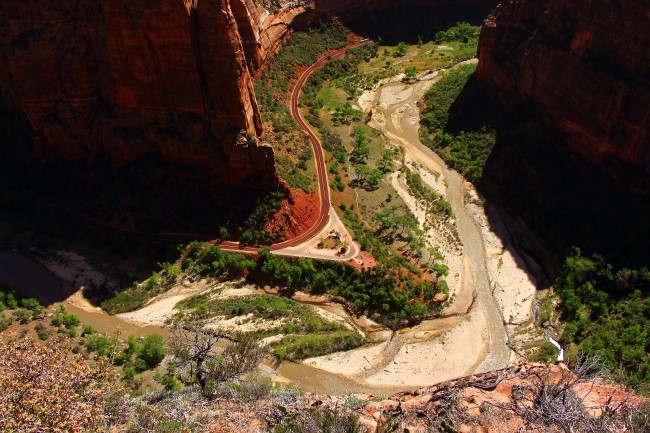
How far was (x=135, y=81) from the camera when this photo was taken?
159 feet

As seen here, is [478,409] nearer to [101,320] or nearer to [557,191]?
[101,320]

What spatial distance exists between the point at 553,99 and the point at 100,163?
48.9 meters

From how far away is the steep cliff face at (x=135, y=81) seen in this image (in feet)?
149

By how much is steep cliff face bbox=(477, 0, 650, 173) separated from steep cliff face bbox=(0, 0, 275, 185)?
32598 millimetres

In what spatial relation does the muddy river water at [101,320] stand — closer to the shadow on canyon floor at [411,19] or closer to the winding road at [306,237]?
the winding road at [306,237]

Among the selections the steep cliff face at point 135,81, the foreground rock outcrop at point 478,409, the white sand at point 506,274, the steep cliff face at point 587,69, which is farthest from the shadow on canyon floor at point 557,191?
the foreground rock outcrop at point 478,409

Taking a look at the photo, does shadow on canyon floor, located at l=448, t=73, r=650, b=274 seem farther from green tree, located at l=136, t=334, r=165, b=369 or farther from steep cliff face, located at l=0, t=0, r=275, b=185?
A: green tree, located at l=136, t=334, r=165, b=369

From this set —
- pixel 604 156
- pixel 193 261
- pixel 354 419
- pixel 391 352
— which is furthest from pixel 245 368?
pixel 604 156

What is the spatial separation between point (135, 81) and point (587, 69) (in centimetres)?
4493

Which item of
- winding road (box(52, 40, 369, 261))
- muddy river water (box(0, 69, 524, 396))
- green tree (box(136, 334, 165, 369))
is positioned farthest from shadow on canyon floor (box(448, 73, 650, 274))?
green tree (box(136, 334, 165, 369))

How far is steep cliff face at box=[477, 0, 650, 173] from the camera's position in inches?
1949

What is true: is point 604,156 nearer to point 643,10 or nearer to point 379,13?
point 643,10

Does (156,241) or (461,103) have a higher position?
(461,103)

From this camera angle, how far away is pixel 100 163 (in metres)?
53.0
